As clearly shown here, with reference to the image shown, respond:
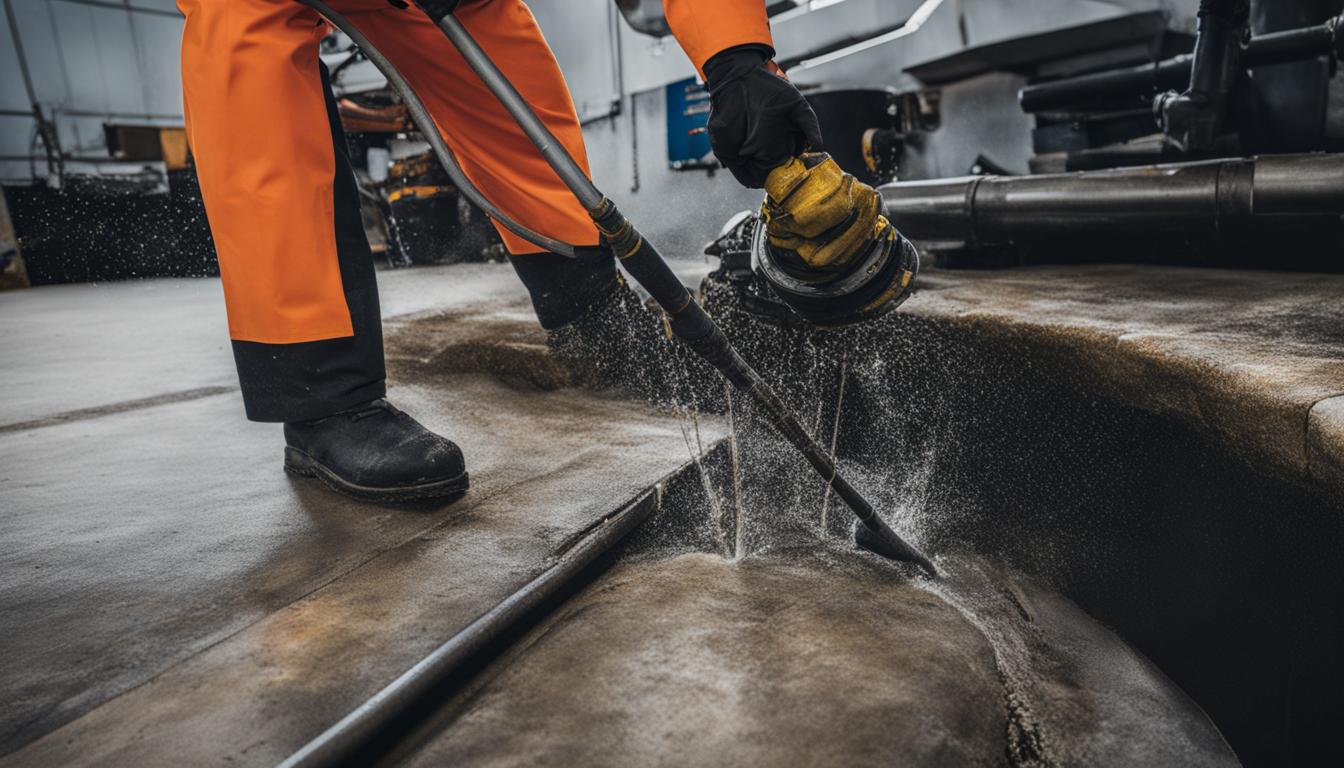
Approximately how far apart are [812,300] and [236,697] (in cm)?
109

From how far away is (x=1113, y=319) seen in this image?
6.37 ft

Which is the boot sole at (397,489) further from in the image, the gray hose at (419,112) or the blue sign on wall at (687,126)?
the blue sign on wall at (687,126)

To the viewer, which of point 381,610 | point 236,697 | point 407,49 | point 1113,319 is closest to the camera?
point 236,697

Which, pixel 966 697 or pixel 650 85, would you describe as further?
pixel 650 85

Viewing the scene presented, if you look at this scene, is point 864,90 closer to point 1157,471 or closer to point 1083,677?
point 1157,471

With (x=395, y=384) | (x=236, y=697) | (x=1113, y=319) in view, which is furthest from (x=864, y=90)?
(x=236, y=697)

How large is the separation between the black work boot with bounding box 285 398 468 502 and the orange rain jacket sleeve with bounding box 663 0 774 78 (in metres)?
0.81

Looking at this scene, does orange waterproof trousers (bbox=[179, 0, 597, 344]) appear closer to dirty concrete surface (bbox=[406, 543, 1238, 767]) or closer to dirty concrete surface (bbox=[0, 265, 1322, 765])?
dirty concrete surface (bbox=[0, 265, 1322, 765])

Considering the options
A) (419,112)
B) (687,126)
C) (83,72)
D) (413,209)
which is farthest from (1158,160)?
(83,72)

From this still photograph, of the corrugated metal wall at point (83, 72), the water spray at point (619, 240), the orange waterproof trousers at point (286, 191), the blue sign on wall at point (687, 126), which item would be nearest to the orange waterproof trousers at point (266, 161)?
the orange waterproof trousers at point (286, 191)

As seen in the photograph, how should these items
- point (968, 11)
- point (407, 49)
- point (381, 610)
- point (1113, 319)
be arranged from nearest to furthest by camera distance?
point (381, 610) < point (407, 49) < point (1113, 319) < point (968, 11)

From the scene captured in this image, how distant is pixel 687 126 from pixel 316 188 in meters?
5.92

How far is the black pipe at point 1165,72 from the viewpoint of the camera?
98.7 inches

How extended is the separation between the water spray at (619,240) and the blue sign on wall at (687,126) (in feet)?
18.2
